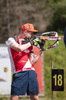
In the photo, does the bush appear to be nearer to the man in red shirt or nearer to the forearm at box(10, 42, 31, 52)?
the man in red shirt

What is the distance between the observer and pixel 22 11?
2195 centimetres

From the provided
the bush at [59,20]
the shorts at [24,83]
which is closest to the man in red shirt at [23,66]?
the shorts at [24,83]

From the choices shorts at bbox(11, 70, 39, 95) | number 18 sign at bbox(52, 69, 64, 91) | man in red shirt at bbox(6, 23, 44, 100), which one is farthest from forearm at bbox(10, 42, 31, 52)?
number 18 sign at bbox(52, 69, 64, 91)

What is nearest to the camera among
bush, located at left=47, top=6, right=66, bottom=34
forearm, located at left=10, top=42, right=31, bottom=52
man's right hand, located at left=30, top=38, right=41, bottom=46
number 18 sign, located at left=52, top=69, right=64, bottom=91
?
forearm, located at left=10, top=42, right=31, bottom=52

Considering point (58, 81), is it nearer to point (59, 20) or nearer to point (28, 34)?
point (28, 34)

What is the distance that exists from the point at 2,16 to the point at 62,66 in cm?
968

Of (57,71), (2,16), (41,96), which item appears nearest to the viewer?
(57,71)

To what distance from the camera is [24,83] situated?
4180 mm

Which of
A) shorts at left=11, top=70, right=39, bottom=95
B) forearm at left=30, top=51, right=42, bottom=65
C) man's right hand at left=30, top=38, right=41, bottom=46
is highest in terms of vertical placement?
man's right hand at left=30, top=38, right=41, bottom=46

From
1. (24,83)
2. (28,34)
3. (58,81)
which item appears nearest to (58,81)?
(58,81)

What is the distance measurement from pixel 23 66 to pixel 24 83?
0.26 meters

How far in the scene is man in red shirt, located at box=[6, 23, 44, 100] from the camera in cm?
417

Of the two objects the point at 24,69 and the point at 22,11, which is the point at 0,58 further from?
the point at 22,11

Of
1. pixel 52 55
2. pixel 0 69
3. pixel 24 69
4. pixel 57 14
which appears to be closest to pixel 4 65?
pixel 0 69
